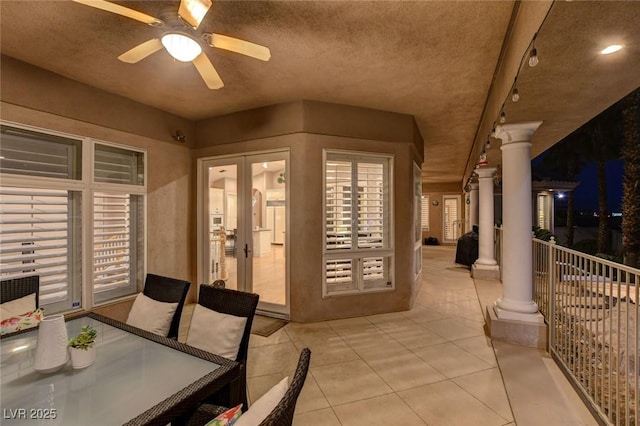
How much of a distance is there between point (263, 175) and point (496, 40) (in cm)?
294

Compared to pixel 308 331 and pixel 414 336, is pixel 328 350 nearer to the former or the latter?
pixel 308 331

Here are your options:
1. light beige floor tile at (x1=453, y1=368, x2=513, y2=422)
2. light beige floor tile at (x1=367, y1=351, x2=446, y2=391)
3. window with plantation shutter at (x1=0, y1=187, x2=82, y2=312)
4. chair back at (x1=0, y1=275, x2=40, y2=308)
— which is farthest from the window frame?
light beige floor tile at (x1=453, y1=368, x2=513, y2=422)

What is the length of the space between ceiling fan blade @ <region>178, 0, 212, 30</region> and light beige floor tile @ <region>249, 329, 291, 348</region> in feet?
9.37

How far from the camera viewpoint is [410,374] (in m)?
2.47

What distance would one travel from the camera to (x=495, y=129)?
325 cm

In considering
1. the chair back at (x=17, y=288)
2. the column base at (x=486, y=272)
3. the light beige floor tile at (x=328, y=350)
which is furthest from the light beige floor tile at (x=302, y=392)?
the column base at (x=486, y=272)

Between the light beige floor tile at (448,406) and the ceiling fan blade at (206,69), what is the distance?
2853mm

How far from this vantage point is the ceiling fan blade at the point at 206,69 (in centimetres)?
206

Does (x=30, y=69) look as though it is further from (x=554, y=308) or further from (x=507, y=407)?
(x=554, y=308)

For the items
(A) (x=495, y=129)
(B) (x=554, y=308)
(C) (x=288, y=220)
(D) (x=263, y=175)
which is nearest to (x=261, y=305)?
(C) (x=288, y=220)

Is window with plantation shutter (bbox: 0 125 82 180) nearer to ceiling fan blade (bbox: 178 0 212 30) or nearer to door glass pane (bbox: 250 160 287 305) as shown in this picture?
door glass pane (bbox: 250 160 287 305)

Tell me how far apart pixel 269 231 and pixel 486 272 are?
15.2 feet

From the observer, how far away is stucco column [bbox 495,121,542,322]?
3043 mm

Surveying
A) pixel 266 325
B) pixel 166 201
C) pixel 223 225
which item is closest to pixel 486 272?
pixel 266 325
